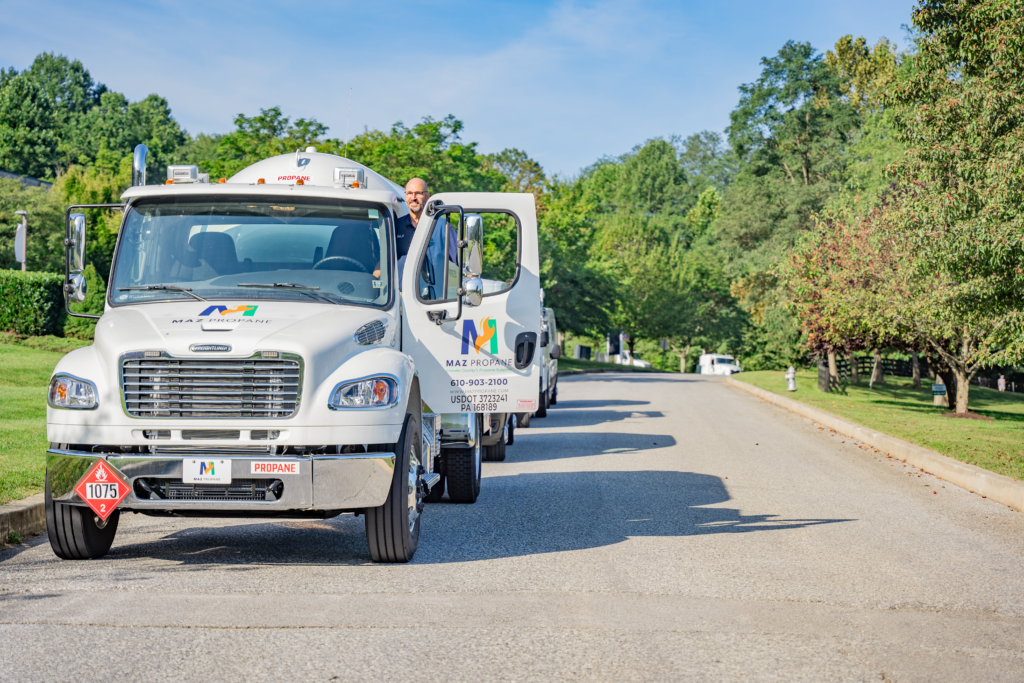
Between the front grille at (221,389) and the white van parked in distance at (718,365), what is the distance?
69406mm

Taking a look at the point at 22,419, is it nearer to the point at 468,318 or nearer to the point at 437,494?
the point at 437,494

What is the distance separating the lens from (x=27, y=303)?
100ft

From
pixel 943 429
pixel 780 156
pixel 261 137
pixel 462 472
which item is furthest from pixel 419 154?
pixel 780 156

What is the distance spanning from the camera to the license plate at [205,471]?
6539 millimetres

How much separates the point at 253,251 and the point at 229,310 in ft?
2.48

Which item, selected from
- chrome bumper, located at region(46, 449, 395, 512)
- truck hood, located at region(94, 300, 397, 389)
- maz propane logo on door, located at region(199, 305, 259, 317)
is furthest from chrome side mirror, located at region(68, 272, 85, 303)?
chrome bumper, located at region(46, 449, 395, 512)

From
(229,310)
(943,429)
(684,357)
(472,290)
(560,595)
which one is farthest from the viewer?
(684,357)

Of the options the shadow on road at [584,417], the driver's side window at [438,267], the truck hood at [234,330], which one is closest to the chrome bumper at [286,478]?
the truck hood at [234,330]

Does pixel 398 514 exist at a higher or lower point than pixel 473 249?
lower

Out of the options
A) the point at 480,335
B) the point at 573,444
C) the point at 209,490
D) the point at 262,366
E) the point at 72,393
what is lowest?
the point at 573,444

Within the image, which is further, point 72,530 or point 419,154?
point 419,154

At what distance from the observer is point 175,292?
24.7ft

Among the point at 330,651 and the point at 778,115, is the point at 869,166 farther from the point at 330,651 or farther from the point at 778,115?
the point at 330,651

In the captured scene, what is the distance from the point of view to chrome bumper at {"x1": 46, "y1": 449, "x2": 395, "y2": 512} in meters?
6.55
